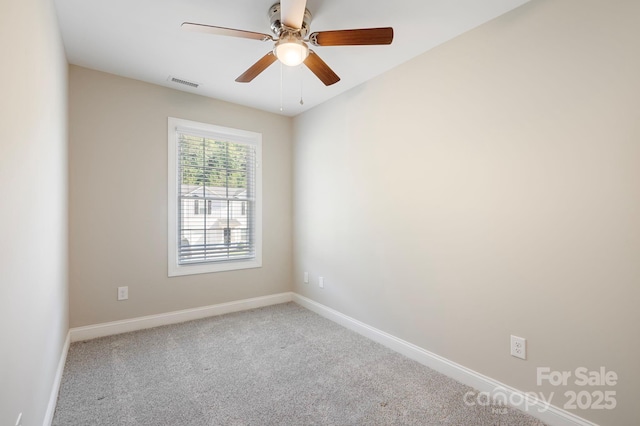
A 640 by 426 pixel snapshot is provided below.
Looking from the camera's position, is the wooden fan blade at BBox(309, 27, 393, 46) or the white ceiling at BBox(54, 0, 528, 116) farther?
the white ceiling at BBox(54, 0, 528, 116)

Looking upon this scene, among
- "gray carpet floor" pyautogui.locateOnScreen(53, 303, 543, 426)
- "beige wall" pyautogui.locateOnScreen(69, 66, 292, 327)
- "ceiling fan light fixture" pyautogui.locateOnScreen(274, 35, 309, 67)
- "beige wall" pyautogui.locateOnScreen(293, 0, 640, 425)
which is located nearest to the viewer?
"beige wall" pyautogui.locateOnScreen(293, 0, 640, 425)

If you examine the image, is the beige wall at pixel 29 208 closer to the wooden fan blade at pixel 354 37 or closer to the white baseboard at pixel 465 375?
the wooden fan blade at pixel 354 37

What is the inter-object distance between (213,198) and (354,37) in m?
2.48

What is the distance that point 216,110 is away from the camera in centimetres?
355

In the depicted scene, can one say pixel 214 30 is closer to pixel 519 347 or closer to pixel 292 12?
pixel 292 12

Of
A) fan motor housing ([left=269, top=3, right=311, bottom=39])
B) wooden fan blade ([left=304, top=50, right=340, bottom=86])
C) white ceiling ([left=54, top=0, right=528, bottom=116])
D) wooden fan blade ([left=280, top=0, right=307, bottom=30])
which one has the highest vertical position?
white ceiling ([left=54, top=0, right=528, bottom=116])

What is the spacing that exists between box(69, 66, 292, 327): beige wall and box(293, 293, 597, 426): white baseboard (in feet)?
5.31

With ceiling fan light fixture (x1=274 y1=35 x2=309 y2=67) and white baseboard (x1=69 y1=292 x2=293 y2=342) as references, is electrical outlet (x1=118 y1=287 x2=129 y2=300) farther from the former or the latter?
ceiling fan light fixture (x1=274 y1=35 x2=309 y2=67)

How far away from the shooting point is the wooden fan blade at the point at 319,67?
6.80ft

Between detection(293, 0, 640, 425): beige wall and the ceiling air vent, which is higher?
the ceiling air vent

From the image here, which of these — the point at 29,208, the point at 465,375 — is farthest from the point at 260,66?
the point at 465,375

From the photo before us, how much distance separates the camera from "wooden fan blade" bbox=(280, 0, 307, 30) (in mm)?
1613

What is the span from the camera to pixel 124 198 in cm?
301

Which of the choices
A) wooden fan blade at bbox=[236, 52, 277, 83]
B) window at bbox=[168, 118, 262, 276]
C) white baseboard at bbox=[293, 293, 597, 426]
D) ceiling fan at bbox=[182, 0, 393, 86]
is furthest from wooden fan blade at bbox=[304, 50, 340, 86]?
white baseboard at bbox=[293, 293, 597, 426]
